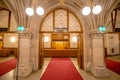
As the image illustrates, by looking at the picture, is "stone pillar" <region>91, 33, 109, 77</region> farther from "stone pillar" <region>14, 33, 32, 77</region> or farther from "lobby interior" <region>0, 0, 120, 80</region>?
"stone pillar" <region>14, 33, 32, 77</region>

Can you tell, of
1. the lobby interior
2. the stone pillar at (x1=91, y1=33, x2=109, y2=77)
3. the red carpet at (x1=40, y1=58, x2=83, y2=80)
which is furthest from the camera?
the stone pillar at (x1=91, y1=33, x2=109, y2=77)

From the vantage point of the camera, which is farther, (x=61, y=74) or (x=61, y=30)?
(x=61, y=30)

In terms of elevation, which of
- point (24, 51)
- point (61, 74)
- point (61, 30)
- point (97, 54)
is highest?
point (61, 30)

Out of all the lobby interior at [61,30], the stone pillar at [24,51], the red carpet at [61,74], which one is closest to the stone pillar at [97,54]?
the lobby interior at [61,30]

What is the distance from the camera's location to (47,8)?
25.0 feet

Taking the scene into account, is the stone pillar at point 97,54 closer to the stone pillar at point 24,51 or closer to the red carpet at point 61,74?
the red carpet at point 61,74

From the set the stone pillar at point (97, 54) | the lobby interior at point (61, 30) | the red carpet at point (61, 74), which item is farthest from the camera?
the stone pillar at point (97, 54)

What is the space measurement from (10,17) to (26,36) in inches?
392

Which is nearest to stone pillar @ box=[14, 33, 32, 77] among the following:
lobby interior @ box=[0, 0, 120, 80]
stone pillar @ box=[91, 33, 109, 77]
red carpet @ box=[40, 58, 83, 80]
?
lobby interior @ box=[0, 0, 120, 80]

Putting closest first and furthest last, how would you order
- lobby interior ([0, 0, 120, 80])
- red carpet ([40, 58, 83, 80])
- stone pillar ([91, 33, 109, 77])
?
red carpet ([40, 58, 83, 80]), lobby interior ([0, 0, 120, 80]), stone pillar ([91, 33, 109, 77])

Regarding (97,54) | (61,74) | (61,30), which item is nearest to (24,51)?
(61,74)

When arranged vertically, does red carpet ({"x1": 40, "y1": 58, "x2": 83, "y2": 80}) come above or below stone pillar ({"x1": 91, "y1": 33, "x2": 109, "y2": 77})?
below

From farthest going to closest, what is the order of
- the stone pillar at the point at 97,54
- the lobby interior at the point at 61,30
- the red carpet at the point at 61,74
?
1. the stone pillar at the point at 97,54
2. the lobby interior at the point at 61,30
3. the red carpet at the point at 61,74

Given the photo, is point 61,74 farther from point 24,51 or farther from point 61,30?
point 61,30
